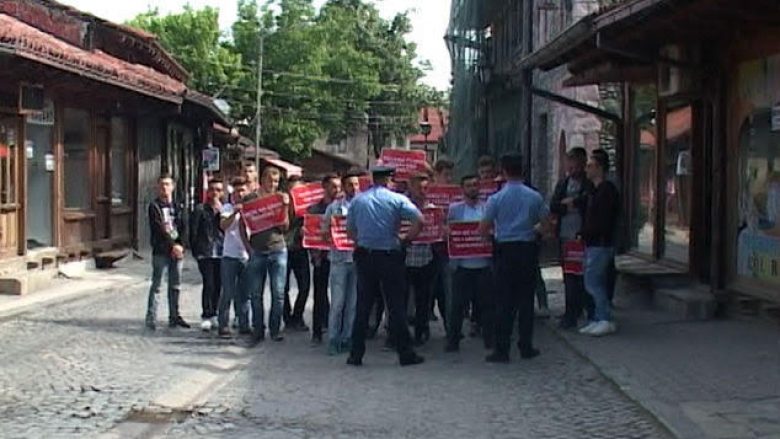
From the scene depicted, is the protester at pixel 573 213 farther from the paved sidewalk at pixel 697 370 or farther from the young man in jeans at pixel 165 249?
the young man in jeans at pixel 165 249

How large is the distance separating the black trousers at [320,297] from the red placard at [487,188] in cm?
170

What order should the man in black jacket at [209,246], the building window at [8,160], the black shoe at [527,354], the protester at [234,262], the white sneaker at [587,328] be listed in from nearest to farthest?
the black shoe at [527,354] → the white sneaker at [587,328] → the protester at [234,262] → the man in black jacket at [209,246] → the building window at [8,160]

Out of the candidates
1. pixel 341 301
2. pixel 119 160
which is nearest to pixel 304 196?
pixel 341 301

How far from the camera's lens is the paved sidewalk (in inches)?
317

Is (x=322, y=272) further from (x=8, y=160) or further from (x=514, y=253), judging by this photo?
(x=8, y=160)

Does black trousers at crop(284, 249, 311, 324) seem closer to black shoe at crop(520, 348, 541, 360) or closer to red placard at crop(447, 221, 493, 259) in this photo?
red placard at crop(447, 221, 493, 259)

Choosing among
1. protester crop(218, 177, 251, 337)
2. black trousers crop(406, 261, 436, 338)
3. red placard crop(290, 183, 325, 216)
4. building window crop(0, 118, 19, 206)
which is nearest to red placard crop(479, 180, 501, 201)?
black trousers crop(406, 261, 436, 338)

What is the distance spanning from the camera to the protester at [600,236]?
40.0 ft

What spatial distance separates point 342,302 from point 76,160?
12327 mm

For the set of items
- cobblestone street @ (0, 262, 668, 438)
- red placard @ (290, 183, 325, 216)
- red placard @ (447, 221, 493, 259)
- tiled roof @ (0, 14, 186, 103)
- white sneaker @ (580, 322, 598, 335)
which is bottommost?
cobblestone street @ (0, 262, 668, 438)

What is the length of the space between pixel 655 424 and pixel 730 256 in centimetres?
618

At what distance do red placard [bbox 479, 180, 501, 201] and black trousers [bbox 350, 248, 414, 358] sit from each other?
5.84 ft

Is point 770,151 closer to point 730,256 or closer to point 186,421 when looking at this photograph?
point 730,256

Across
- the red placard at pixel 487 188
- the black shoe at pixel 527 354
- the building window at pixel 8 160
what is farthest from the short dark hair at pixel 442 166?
the building window at pixel 8 160
